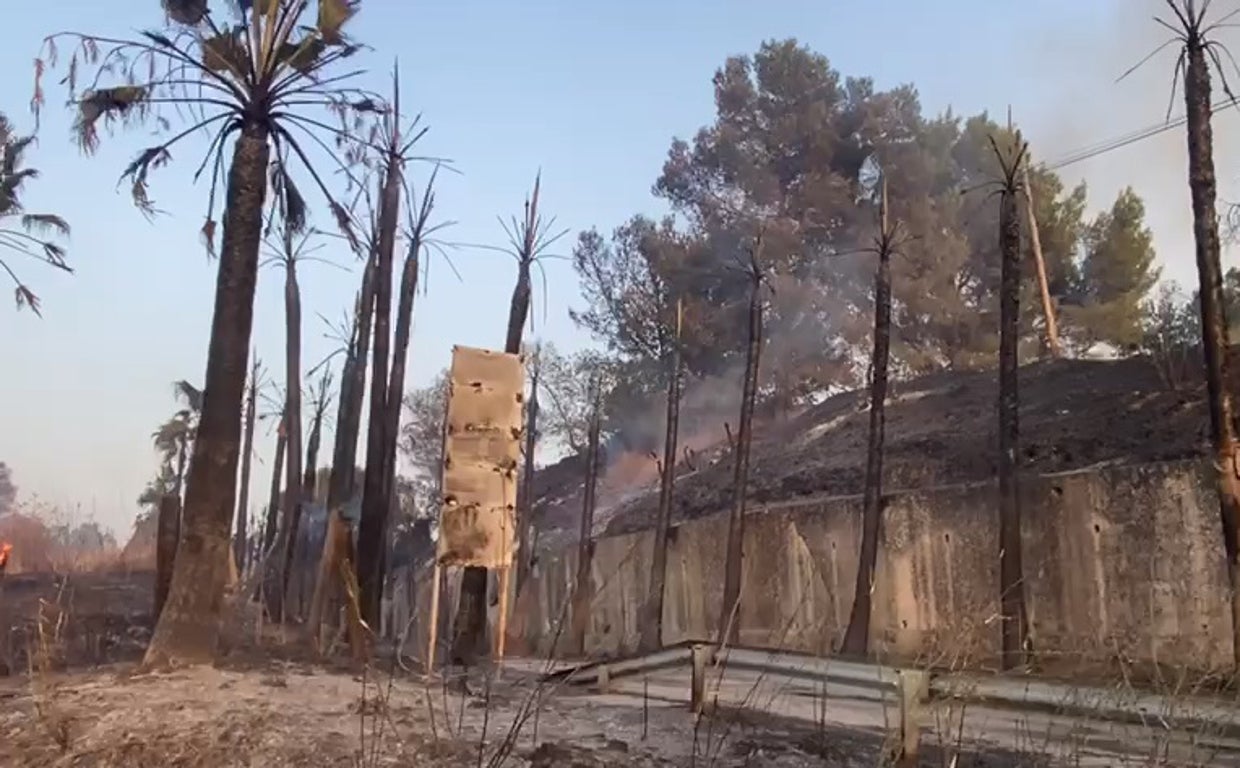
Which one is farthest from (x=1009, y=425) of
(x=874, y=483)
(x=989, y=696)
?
(x=989, y=696)

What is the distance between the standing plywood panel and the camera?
30.8 feet

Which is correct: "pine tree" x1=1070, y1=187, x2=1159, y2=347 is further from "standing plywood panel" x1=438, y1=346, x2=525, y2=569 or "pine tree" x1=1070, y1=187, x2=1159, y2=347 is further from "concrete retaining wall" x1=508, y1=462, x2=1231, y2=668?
"standing plywood panel" x1=438, y1=346, x2=525, y2=569

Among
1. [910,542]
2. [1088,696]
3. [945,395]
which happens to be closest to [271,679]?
[1088,696]

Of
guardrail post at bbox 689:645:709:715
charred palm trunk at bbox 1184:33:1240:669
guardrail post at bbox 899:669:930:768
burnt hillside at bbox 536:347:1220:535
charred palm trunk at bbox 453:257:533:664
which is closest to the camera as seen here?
guardrail post at bbox 899:669:930:768

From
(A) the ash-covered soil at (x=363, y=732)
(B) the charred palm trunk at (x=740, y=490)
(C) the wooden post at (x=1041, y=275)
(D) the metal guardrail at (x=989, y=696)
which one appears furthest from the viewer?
(C) the wooden post at (x=1041, y=275)

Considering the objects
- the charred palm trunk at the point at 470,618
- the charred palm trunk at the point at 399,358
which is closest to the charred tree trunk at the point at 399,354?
the charred palm trunk at the point at 399,358

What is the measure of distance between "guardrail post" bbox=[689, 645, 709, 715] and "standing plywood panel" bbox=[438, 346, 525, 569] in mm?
1753

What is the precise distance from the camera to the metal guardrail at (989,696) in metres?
5.35

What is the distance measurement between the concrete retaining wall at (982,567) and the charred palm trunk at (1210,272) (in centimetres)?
238

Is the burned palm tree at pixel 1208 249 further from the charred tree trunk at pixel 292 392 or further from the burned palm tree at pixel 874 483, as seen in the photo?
the charred tree trunk at pixel 292 392

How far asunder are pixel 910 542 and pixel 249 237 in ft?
48.0

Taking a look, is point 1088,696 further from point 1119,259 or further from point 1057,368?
point 1119,259

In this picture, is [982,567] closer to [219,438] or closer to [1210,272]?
[1210,272]

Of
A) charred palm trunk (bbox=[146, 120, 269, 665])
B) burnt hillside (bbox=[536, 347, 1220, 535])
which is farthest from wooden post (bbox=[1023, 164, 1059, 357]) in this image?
charred palm trunk (bbox=[146, 120, 269, 665])
